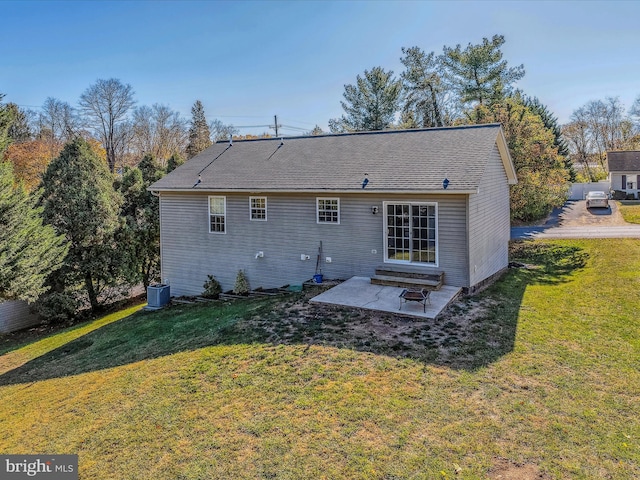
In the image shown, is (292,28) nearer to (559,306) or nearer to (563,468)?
(559,306)

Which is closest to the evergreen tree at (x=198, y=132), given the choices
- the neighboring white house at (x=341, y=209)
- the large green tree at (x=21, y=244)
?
the neighboring white house at (x=341, y=209)

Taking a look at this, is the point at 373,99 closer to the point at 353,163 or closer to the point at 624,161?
the point at 624,161

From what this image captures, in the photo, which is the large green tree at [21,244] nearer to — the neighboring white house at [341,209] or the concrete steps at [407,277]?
the neighboring white house at [341,209]

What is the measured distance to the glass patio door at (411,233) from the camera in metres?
10.9

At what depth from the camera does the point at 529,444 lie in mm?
4586

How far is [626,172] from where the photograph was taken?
3394 centimetres

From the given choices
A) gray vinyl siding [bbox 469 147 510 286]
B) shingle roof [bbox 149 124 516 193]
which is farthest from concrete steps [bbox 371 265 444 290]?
shingle roof [bbox 149 124 516 193]

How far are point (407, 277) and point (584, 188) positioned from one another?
3546cm

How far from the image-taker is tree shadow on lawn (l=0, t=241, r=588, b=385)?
7352 millimetres

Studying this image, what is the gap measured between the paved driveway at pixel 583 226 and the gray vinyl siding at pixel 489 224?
8.23 meters

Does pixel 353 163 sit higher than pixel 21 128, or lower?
lower

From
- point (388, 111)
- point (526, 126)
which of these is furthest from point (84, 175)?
point (388, 111)

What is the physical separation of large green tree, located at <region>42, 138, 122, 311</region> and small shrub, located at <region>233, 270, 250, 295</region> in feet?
20.3

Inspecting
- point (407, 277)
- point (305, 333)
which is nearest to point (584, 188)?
point (407, 277)
